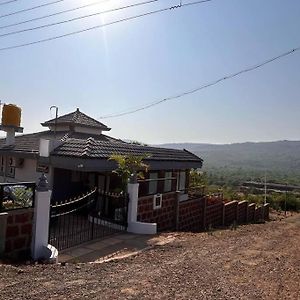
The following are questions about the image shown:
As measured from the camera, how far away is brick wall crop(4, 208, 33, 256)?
756cm

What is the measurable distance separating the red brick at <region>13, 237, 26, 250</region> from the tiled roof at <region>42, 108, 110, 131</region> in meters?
13.2

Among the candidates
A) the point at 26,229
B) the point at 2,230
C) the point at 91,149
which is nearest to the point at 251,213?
the point at 91,149

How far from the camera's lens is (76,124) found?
67.8ft

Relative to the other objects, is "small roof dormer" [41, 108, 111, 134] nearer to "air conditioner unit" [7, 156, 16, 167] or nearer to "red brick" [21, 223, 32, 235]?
"air conditioner unit" [7, 156, 16, 167]

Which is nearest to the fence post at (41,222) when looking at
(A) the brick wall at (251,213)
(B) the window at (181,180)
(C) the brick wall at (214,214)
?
(C) the brick wall at (214,214)

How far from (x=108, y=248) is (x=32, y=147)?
878 cm

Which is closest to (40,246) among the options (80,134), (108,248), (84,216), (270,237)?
(108,248)

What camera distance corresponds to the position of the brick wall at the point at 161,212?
41.4 feet

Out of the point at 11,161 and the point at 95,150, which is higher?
the point at 95,150

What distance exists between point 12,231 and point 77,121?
13894 millimetres

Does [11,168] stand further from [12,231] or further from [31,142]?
[12,231]

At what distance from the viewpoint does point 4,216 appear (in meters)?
7.44

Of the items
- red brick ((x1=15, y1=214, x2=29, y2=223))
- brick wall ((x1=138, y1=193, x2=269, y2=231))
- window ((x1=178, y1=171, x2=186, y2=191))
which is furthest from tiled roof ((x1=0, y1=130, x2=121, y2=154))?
red brick ((x1=15, y1=214, x2=29, y2=223))

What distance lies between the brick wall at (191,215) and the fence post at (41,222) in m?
7.69
